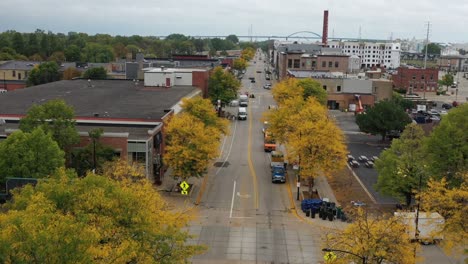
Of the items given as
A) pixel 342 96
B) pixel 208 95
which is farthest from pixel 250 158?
pixel 342 96

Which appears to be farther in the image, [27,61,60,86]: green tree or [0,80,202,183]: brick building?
[27,61,60,86]: green tree

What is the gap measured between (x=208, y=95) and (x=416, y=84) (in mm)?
63647

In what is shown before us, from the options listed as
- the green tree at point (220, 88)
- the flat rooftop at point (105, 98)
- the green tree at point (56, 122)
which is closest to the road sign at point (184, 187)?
the green tree at point (56, 122)

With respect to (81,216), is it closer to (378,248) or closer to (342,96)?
(378,248)

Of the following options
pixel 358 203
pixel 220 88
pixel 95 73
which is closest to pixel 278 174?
pixel 358 203

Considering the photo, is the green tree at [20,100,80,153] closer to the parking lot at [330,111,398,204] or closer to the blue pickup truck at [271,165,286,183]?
the blue pickup truck at [271,165,286,183]

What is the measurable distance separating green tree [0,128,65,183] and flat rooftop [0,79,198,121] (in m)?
14.9

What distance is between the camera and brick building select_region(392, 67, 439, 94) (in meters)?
129

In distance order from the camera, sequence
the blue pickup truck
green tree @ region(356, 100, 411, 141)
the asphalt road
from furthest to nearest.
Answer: green tree @ region(356, 100, 411, 141) < the blue pickup truck < the asphalt road

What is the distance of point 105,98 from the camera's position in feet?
214

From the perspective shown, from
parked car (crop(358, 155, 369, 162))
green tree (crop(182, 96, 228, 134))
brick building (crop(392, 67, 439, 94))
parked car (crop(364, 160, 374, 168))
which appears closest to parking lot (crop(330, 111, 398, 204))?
parked car (crop(364, 160, 374, 168))

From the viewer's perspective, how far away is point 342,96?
10000 cm

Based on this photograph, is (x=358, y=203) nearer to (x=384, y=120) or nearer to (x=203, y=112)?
(x=203, y=112)

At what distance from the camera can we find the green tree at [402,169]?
37812mm
